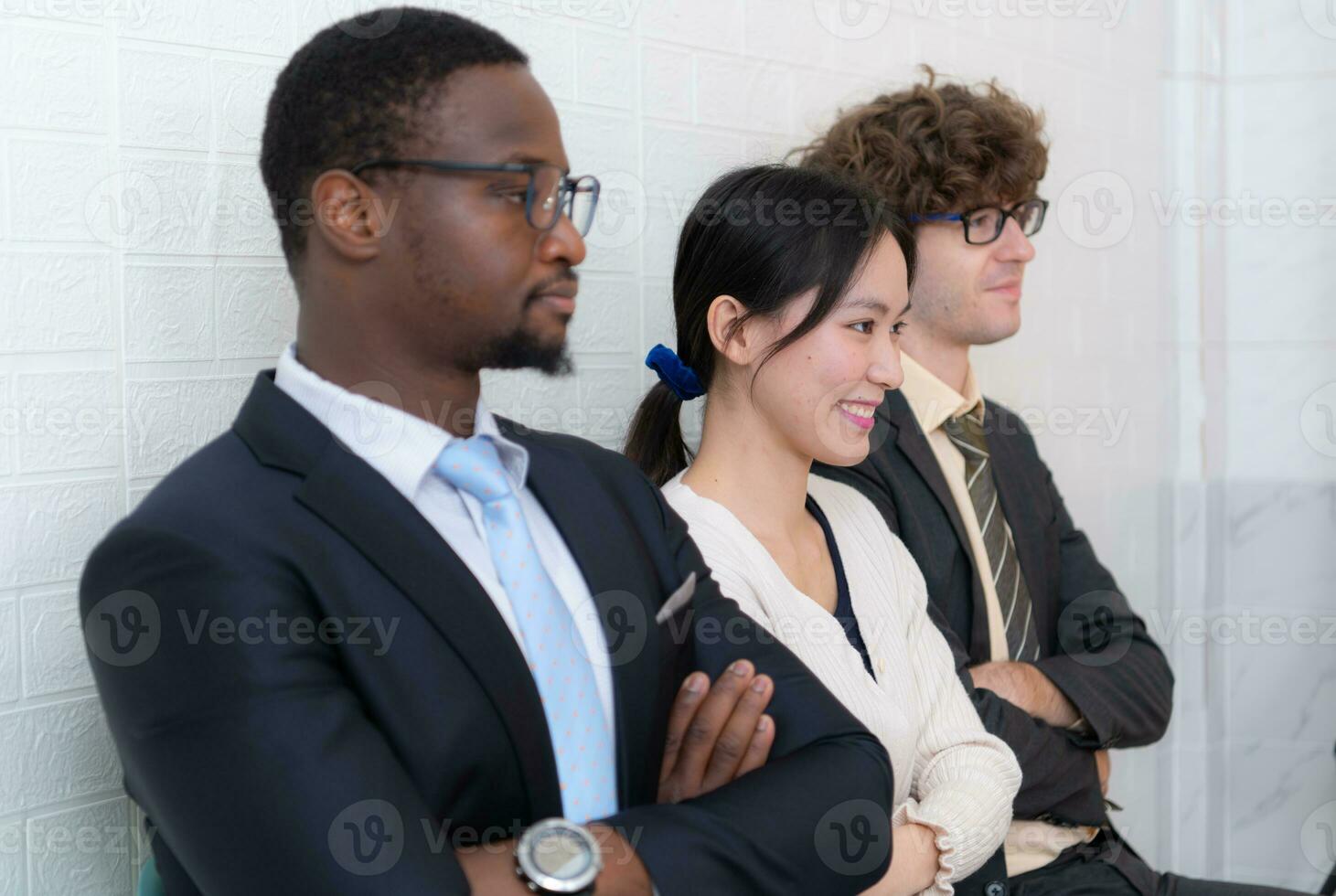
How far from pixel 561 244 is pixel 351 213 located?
210mm

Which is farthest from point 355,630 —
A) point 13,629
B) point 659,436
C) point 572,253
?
point 659,436

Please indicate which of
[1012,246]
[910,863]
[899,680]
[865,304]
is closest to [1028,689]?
[899,680]

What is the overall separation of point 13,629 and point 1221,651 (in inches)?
140

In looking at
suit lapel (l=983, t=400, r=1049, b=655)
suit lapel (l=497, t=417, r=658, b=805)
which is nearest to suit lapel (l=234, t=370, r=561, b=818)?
suit lapel (l=497, t=417, r=658, b=805)

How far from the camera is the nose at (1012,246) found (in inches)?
105

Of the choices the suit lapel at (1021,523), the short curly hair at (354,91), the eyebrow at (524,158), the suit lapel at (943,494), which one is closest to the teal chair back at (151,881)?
the short curly hair at (354,91)

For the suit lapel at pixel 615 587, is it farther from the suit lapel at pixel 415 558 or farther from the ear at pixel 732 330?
the ear at pixel 732 330

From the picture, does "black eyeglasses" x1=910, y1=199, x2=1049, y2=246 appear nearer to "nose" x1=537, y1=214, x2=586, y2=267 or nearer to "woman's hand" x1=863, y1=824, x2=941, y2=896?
"woman's hand" x1=863, y1=824, x2=941, y2=896

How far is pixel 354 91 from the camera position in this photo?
1.36 metres

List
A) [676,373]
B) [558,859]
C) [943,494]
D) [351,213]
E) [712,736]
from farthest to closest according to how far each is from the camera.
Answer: [943,494]
[676,373]
[712,736]
[351,213]
[558,859]

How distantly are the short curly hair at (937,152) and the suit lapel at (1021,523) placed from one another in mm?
426

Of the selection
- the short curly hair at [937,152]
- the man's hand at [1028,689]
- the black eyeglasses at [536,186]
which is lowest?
the man's hand at [1028,689]

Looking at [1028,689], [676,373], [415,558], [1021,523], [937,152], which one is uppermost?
[937,152]

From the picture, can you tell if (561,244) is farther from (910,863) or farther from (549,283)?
(910,863)
